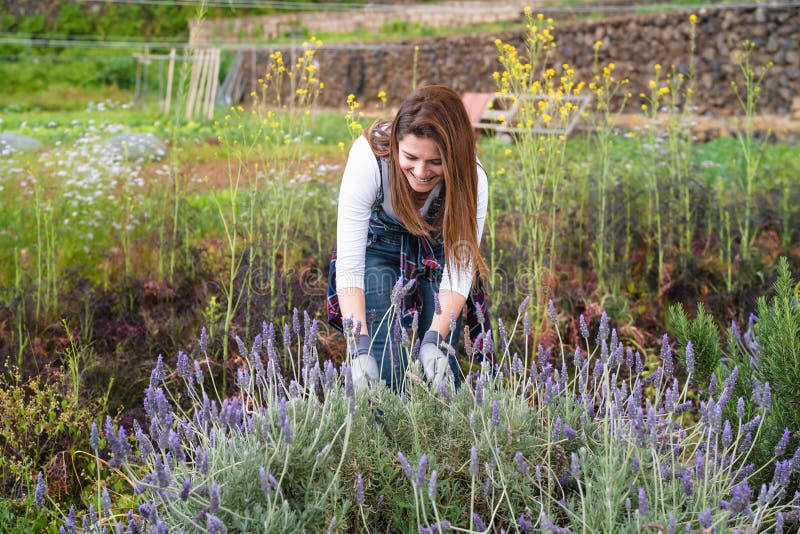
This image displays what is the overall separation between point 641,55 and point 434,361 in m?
10.9

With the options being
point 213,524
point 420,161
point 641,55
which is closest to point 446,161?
point 420,161

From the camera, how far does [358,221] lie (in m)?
2.72

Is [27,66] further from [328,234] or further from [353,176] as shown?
[353,176]

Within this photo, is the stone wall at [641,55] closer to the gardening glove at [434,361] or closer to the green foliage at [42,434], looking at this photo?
the green foliage at [42,434]

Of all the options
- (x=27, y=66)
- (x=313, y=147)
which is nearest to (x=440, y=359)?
(x=313, y=147)

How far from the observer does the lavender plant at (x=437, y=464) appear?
1.68 m

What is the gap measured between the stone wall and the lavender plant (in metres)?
7.09

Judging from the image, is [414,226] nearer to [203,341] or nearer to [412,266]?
[412,266]

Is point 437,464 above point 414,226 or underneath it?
underneath

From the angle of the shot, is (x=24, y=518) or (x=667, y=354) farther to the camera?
(x=24, y=518)

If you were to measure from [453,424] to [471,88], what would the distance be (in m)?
13.4

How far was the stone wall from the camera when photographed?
10.5 metres

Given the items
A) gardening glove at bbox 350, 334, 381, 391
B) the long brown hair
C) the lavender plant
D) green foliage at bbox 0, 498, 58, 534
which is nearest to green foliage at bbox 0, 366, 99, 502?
green foliage at bbox 0, 498, 58, 534

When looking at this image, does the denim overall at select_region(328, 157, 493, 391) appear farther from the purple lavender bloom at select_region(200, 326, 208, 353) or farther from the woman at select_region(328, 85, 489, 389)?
the purple lavender bloom at select_region(200, 326, 208, 353)
